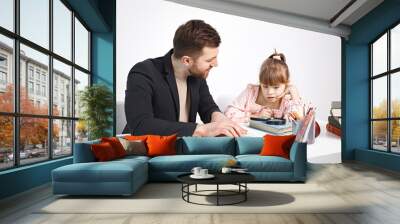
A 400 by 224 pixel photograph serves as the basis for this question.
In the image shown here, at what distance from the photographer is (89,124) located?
7.94 metres

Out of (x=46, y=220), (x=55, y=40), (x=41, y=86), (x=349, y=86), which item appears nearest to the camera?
(x=46, y=220)

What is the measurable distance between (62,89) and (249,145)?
333cm

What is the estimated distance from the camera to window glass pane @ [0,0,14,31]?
→ 488cm

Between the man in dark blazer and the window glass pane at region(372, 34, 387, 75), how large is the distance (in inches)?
133

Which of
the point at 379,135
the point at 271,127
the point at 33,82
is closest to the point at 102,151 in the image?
the point at 33,82

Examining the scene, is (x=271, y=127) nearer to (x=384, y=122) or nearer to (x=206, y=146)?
(x=206, y=146)

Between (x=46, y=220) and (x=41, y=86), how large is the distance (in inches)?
111

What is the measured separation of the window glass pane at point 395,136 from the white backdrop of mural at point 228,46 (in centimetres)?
131

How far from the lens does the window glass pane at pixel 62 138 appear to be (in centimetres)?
663

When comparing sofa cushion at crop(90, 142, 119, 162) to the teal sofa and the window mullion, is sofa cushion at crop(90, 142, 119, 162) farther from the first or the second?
the window mullion

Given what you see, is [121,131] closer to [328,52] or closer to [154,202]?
[154,202]

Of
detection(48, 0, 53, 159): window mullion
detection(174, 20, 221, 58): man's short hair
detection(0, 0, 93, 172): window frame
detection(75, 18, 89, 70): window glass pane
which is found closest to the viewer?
detection(0, 0, 93, 172): window frame

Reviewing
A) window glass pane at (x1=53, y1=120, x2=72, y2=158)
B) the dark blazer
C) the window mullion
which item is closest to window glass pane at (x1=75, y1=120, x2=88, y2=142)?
window glass pane at (x1=53, y1=120, x2=72, y2=158)

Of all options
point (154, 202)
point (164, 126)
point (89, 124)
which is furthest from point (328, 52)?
point (154, 202)
